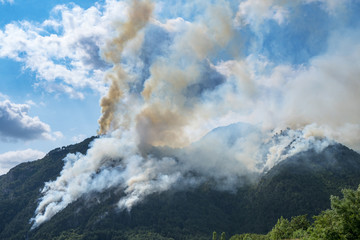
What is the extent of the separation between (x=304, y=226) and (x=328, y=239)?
11001 cm

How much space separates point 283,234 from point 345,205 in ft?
368

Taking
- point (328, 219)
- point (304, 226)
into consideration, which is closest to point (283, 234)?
point (304, 226)

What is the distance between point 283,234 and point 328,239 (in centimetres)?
10813

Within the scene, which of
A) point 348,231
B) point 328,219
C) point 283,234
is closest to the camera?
point 348,231

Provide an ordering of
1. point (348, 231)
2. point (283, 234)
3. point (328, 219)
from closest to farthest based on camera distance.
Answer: point (348, 231)
point (328, 219)
point (283, 234)

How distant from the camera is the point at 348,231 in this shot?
84250 mm

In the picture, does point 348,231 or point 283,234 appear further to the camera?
point 283,234

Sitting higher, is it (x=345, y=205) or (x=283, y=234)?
(x=345, y=205)

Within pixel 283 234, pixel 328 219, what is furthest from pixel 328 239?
pixel 283 234

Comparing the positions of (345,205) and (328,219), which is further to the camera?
(328,219)

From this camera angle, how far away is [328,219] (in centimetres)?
10869

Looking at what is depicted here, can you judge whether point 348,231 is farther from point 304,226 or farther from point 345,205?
point 304,226

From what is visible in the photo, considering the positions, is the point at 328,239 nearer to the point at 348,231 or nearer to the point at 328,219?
the point at 348,231

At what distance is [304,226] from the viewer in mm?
187750
